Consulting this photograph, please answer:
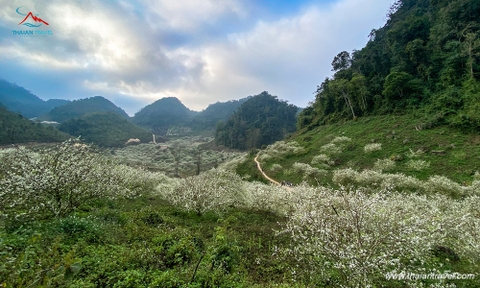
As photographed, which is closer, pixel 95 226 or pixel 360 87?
pixel 95 226

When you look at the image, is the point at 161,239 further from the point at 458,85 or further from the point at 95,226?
the point at 458,85

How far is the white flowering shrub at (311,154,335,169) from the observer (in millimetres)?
39900

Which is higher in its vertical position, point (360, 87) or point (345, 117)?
point (360, 87)

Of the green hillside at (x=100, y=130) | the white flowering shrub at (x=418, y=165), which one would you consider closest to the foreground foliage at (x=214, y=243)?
the white flowering shrub at (x=418, y=165)

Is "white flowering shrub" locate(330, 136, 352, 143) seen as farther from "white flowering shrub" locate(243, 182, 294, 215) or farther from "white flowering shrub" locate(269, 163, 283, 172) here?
"white flowering shrub" locate(243, 182, 294, 215)

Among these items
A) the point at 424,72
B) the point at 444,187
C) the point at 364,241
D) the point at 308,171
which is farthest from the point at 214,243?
the point at 424,72

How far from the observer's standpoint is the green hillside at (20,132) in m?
75.3

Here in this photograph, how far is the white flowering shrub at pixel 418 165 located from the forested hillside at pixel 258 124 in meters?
83.4

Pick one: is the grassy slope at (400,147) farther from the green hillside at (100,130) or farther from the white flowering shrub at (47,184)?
the green hillside at (100,130)

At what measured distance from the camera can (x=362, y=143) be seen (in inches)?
1647

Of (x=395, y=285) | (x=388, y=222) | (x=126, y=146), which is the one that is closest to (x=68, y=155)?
(x=388, y=222)

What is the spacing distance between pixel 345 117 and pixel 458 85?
24.0 metres

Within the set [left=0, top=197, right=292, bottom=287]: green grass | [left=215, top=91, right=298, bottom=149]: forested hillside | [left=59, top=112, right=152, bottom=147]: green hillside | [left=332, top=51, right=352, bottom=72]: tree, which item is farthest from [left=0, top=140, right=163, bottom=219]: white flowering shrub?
[left=59, top=112, right=152, bottom=147]: green hillside

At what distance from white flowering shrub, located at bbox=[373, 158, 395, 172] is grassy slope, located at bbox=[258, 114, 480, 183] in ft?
2.31
